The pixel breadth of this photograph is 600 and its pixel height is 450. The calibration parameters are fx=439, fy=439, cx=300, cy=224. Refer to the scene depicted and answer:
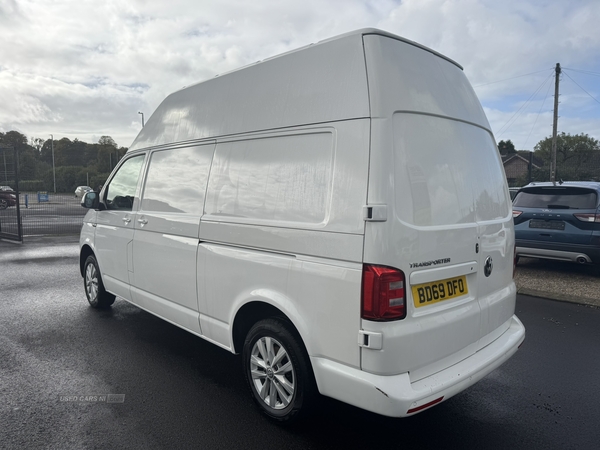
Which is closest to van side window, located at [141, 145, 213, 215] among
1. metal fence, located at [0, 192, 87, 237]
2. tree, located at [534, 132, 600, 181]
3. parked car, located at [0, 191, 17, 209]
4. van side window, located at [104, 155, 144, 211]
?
van side window, located at [104, 155, 144, 211]

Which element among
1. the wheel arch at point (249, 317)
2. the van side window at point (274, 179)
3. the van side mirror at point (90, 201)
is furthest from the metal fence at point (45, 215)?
the wheel arch at point (249, 317)

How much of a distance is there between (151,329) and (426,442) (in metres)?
3.40

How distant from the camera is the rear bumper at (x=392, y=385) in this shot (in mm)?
2404

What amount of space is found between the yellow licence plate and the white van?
0.04 feet

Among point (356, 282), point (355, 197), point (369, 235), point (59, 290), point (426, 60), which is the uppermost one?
point (426, 60)

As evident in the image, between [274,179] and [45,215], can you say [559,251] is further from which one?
[45,215]

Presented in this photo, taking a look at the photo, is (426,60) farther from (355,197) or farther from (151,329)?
(151,329)

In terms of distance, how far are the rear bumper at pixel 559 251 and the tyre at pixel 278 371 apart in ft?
20.1

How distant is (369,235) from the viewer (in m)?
2.44

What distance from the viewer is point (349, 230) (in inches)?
99.8

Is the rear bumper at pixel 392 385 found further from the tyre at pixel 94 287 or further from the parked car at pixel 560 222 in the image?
the parked car at pixel 560 222

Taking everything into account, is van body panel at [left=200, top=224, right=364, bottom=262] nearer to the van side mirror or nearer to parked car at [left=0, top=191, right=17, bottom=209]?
the van side mirror

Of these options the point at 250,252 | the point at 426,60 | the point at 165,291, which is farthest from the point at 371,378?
the point at 165,291

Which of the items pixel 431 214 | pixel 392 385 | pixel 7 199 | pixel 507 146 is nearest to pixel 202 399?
pixel 392 385
